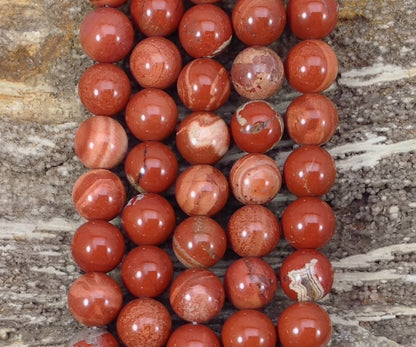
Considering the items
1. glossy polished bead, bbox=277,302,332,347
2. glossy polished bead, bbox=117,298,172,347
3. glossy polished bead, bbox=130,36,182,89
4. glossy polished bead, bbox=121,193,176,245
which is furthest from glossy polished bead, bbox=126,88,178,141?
glossy polished bead, bbox=277,302,332,347

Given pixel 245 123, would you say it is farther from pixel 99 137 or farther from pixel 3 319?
pixel 3 319

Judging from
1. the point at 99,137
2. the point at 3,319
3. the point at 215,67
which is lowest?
the point at 3,319

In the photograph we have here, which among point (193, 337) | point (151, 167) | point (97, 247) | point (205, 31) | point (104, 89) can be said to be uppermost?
point (205, 31)

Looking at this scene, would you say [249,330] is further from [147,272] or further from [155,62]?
[155,62]

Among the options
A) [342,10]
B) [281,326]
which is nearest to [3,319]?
[281,326]

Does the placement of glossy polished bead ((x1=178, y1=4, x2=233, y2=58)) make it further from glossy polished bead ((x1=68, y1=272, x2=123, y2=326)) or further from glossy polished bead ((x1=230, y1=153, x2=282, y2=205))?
glossy polished bead ((x1=68, y1=272, x2=123, y2=326))

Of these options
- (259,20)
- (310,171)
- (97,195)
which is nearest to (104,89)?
(97,195)

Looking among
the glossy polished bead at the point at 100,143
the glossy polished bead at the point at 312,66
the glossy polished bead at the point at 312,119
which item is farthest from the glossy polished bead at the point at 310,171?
the glossy polished bead at the point at 100,143
